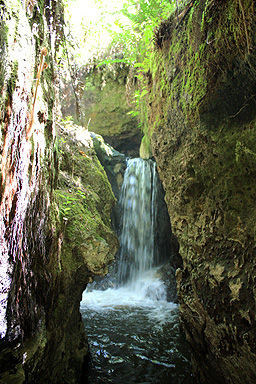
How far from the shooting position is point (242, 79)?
8.57 ft

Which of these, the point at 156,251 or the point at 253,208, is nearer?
the point at 253,208

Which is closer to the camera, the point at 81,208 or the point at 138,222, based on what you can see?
the point at 81,208

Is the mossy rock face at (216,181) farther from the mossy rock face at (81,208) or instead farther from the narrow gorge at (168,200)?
the mossy rock face at (81,208)

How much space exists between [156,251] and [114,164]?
4422 millimetres

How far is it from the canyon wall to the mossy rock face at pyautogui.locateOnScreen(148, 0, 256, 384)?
153 centimetres

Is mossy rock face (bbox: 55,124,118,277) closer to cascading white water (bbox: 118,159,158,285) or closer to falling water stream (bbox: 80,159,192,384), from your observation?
falling water stream (bbox: 80,159,192,384)

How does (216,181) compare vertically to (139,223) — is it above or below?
above

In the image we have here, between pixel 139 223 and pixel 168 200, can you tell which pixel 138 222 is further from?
pixel 168 200

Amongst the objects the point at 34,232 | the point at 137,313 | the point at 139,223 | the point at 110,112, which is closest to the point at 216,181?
the point at 34,232

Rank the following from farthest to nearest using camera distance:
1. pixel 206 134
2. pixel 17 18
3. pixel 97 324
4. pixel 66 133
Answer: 1. pixel 97 324
2. pixel 66 133
3. pixel 206 134
4. pixel 17 18

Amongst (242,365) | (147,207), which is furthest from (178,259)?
(242,365)

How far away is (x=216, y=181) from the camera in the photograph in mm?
3090

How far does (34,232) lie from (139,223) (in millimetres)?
8354

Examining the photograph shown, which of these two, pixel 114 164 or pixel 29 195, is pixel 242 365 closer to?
pixel 29 195
